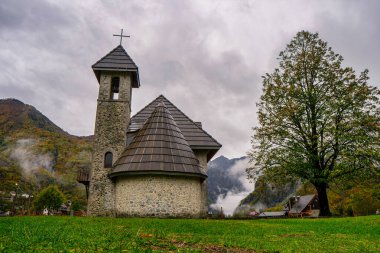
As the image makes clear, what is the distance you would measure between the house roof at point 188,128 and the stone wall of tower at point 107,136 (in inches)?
47.3

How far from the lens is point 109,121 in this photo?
1952 centimetres

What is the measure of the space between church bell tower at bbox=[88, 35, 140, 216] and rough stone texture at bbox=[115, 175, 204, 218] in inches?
81.9

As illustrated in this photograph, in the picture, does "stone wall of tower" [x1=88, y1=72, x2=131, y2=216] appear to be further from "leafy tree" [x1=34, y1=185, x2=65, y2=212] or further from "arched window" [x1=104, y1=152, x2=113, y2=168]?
"leafy tree" [x1=34, y1=185, x2=65, y2=212]

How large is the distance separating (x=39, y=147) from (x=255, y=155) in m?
115

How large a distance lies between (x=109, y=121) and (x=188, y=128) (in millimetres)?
5542

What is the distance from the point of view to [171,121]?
18.6 m

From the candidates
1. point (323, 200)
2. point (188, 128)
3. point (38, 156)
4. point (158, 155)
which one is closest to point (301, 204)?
point (323, 200)

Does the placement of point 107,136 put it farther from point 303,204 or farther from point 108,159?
point 303,204

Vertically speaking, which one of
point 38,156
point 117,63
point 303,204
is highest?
point 38,156

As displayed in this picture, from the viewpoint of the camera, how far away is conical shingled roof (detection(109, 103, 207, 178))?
15461 mm

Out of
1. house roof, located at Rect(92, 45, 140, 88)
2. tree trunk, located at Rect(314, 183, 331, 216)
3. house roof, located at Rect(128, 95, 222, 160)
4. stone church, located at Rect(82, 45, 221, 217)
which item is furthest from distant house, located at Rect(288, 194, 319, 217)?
house roof, located at Rect(92, 45, 140, 88)

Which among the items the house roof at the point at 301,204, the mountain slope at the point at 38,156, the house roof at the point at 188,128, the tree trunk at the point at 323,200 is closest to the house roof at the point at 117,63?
the house roof at the point at 188,128

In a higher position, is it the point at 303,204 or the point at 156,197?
the point at 156,197

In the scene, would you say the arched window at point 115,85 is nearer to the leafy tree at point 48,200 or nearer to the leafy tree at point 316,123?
the leafy tree at point 316,123
